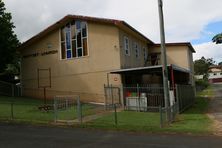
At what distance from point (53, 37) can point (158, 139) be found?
23.3 metres

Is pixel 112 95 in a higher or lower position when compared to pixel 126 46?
lower

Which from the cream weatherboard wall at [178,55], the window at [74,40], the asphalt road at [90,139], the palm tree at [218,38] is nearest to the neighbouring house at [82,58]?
the window at [74,40]

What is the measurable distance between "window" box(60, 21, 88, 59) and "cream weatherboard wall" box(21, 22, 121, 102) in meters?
0.47

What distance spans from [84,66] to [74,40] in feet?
8.45

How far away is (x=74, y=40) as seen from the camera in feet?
111

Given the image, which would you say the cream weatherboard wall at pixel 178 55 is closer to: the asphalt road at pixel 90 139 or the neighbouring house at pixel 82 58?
the neighbouring house at pixel 82 58

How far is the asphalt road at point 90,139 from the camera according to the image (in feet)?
39.9

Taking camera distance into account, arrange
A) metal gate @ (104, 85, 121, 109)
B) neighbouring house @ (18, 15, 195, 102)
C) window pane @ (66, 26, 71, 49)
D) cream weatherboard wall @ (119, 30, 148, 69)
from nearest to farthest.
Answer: metal gate @ (104, 85, 121, 109)
neighbouring house @ (18, 15, 195, 102)
cream weatherboard wall @ (119, 30, 148, 69)
window pane @ (66, 26, 71, 49)

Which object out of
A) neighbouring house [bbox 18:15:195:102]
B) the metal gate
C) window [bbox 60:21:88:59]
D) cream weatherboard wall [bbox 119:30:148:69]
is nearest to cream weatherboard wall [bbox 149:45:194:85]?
cream weatherboard wall [bbox 119:30:148:69]

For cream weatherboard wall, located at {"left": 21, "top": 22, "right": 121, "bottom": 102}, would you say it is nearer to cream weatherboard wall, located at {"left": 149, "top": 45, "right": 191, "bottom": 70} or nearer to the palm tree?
the palm tree

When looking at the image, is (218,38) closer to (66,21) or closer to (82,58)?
(82,58)

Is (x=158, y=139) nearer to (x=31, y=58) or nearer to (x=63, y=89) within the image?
(x=63, y=89)

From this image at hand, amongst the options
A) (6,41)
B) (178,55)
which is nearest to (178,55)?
(178,55)

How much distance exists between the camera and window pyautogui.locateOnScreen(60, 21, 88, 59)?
33281 mm
